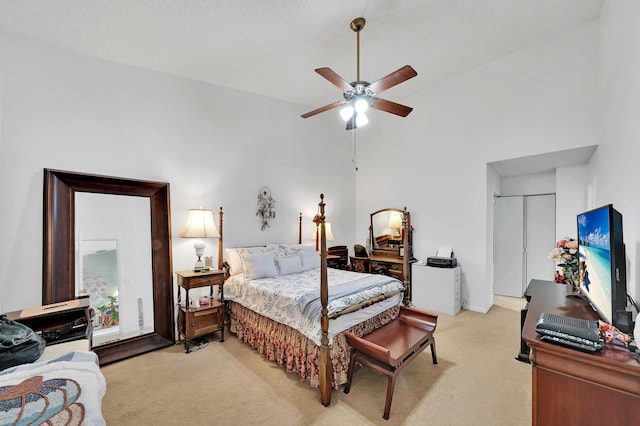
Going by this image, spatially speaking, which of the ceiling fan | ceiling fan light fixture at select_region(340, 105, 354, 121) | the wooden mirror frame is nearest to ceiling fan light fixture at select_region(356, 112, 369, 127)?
the ceiling fan

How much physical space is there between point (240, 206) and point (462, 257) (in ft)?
12.0

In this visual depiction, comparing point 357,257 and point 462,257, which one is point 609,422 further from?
point 357,257

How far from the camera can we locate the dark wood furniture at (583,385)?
1144mm

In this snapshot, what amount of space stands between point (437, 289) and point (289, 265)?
245 centimetres

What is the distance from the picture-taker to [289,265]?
3.74 meters

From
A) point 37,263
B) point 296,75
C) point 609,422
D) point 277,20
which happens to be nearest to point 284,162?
point 296,75

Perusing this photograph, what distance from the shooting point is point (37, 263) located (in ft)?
8.92

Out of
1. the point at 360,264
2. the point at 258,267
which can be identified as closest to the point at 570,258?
the point at 360,264

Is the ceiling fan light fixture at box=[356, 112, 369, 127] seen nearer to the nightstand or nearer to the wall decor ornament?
the wall decor ornament

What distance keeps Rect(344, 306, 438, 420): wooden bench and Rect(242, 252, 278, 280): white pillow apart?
56.8 inches

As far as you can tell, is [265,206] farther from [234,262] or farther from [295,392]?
[295,392]

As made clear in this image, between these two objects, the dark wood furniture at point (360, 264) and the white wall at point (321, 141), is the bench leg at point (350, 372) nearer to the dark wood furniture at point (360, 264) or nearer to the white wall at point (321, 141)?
the white wall at point (321, 141)

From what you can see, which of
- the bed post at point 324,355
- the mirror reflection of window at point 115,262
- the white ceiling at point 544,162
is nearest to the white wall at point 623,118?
the white ceiling at point 544,162

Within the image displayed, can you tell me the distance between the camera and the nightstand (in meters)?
3.12
